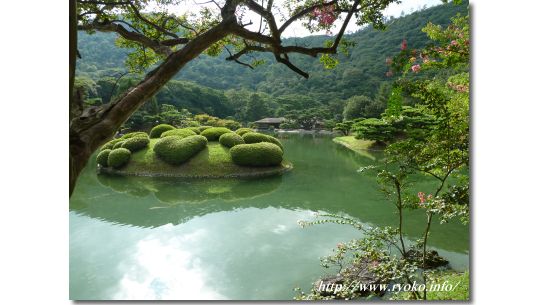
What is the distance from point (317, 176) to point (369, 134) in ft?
21.8

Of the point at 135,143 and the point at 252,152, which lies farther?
the point at 135,143

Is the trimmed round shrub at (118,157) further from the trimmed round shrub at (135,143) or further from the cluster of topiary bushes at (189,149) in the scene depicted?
the trimmed round shrub at (135,143)

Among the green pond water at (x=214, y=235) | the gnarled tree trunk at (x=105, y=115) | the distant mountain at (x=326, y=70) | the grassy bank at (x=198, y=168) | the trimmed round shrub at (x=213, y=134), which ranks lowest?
the green pond water at (x=214, y=235)

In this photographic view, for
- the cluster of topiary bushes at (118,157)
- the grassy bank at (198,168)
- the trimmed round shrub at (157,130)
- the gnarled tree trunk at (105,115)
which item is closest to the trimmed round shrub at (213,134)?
the grassy bank at (198,168)

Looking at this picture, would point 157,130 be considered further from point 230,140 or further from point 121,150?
point 230,140

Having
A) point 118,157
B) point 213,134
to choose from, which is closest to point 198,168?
point 213,134

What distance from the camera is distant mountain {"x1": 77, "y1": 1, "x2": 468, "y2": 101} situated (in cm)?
427

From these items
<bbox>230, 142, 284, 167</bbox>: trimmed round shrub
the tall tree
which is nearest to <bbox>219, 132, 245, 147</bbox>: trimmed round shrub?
<bbox>230, 142, 284, 167</bbox>: trimmed round shrub

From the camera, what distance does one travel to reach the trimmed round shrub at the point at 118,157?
31.6ft

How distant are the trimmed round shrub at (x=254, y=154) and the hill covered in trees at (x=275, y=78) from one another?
2.42 metres

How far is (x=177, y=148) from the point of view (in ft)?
31.0

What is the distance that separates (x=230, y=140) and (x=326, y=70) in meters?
4.47
